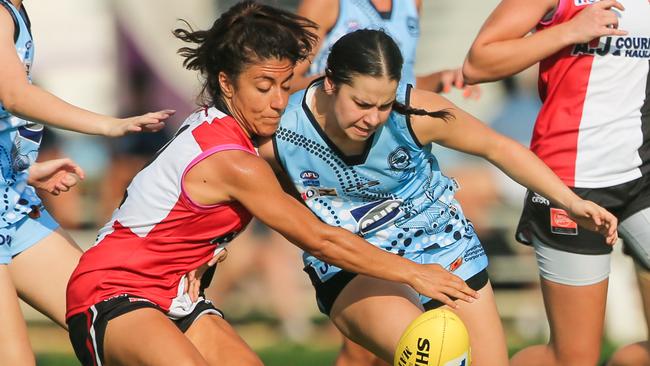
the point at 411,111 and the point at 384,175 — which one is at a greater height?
the point at 411,111

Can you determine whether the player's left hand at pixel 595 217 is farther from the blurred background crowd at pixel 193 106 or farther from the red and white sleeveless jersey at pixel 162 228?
the blurred background crowd at pixel 193 106

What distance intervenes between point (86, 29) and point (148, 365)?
3988 millimetres

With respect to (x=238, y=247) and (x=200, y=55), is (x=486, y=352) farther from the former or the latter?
(x=238, y=247)

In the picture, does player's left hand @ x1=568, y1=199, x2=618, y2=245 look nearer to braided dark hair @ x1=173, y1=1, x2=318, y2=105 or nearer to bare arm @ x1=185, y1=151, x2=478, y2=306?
bare arm @ x1=185, y1=151, x2=478, y2=306

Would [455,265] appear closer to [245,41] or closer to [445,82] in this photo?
[445,82]

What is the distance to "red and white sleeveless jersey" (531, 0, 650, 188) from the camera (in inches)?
199

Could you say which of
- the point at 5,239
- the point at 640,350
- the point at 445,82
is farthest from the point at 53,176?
the point at 640,350

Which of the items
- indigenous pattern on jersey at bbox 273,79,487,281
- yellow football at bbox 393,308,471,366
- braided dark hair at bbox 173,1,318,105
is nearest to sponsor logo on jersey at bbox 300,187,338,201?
indigenous pattern on jersey at bbox 273,79,487,281

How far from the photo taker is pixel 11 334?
4.78 m

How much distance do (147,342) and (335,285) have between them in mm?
1090

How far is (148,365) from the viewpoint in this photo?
164 inches

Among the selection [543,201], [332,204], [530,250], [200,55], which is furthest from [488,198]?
[200,55]

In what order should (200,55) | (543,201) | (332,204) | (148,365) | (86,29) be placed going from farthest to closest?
(86,29), (543,201), (332,204), (200,55), (148,365)

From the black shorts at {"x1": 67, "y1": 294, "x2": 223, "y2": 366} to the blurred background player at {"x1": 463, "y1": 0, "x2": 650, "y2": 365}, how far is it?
1.81 meters
